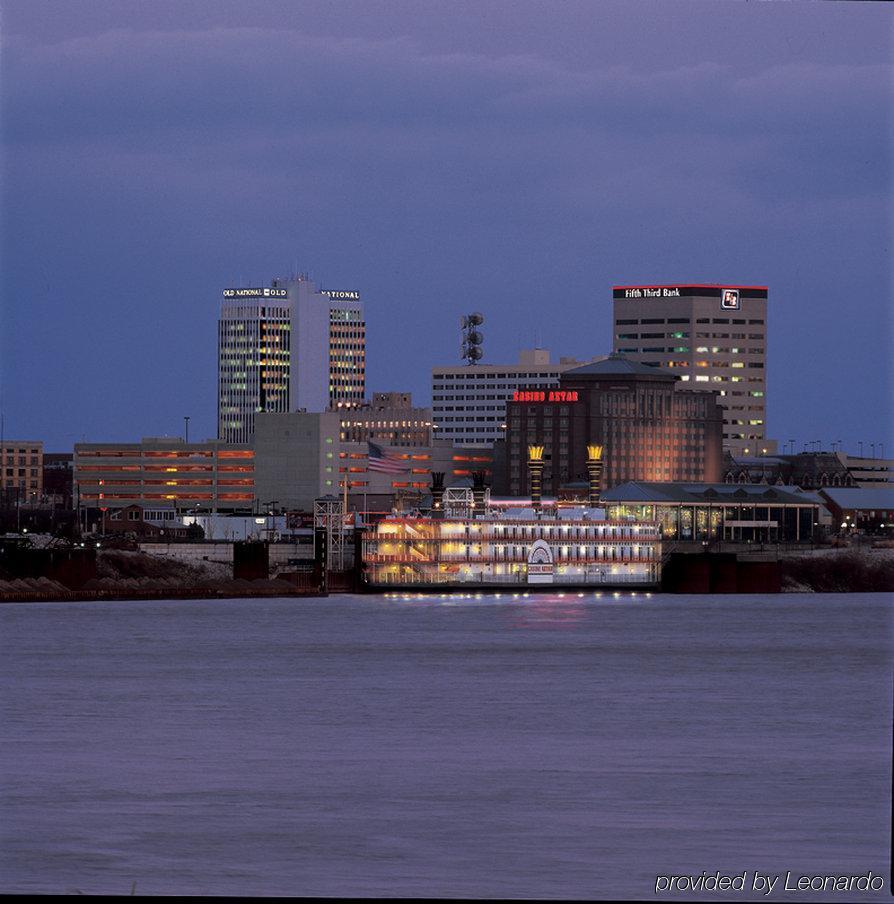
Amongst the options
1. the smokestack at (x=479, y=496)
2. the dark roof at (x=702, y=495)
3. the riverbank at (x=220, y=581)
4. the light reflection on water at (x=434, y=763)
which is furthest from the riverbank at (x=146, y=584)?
the dark roof at (x=702, y=495)

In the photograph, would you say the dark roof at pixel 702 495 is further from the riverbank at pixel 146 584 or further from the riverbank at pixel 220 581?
the riverbank at pixel 146 584

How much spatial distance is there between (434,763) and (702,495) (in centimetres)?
15091

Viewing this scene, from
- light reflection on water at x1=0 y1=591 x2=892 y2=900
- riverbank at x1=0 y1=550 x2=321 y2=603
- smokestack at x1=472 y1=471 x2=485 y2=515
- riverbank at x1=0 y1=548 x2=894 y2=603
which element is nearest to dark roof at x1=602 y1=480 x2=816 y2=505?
riverbank at x1=0 y1=548 x2=894 y2=603

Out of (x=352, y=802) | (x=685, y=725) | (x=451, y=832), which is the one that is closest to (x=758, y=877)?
(x=451, y=832)

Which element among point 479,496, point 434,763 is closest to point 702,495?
point 479,496

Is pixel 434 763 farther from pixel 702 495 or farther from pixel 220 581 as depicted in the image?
pixel 702 495

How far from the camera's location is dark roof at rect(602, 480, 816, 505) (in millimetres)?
183000

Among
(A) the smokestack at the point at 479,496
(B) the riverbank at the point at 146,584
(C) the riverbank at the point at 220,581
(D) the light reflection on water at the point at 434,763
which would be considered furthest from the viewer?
(A) the smokestack at the point at 479,496

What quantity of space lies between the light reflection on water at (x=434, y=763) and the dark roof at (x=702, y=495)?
105m

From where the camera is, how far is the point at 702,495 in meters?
185

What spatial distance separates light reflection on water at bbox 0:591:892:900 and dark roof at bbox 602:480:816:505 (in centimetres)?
10496

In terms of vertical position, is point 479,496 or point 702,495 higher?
point 479,496

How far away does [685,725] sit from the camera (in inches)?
1731

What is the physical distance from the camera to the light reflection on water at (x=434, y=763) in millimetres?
24188
